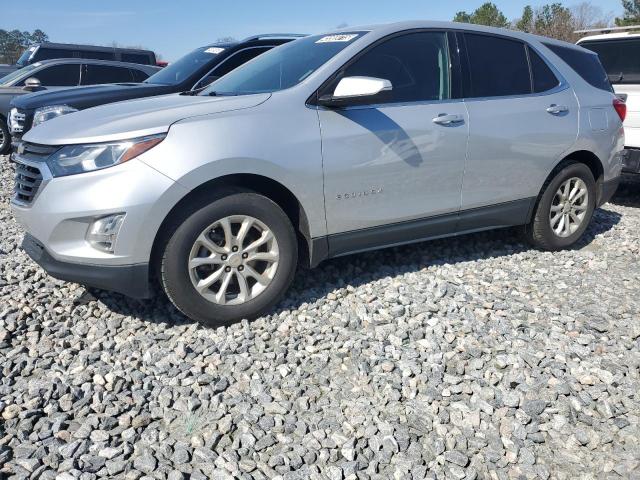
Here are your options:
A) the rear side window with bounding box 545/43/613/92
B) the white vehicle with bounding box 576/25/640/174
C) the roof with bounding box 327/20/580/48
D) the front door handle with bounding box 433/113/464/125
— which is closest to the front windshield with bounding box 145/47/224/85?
the roof with bounding box 327/20/580/48

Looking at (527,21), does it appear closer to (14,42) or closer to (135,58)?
(135,58)

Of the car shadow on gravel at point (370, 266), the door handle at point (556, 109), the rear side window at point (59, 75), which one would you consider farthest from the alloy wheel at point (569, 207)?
the rear side window at point (59, 75)

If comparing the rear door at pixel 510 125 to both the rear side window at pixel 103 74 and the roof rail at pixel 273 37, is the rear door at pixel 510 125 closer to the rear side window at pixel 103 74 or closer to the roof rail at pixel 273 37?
the roof rail at pixel 273 37

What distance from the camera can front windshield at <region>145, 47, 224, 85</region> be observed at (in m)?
6.80

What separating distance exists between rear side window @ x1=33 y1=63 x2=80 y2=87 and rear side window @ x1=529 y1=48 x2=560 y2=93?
8.65 m

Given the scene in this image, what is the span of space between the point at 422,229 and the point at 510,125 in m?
1.07

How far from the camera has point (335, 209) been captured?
3576 millimetres

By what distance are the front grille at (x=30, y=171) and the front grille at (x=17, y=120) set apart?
153 inches

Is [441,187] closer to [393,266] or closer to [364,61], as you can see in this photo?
[393,266]

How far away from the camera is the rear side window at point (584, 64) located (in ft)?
15.8

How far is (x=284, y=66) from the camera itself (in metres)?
4.00

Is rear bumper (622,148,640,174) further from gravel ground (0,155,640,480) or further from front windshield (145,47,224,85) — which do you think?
front windshield (145,47,224,85)

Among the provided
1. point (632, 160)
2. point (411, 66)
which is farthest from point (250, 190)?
point (632, 160)

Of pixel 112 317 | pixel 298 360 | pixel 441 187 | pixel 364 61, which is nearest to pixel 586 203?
pixel 441 187
